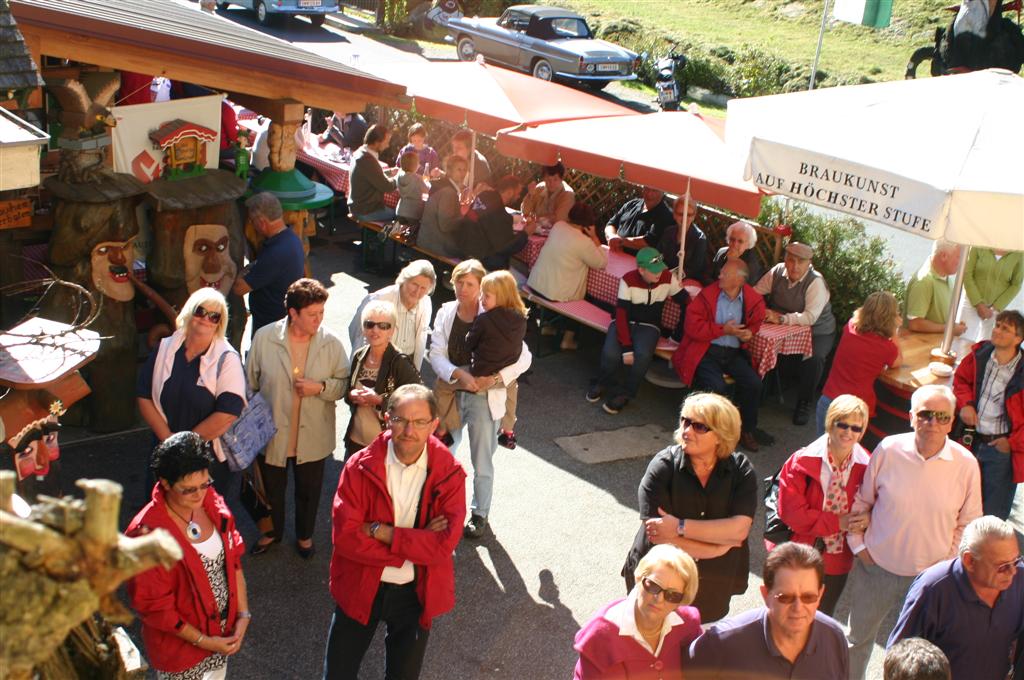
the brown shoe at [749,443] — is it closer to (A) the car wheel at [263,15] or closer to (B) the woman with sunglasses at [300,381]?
(B) the woman with sunglasses at [300,381]

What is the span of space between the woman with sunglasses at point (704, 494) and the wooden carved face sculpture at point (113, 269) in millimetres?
4235

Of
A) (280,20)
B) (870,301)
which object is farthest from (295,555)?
(280,20)

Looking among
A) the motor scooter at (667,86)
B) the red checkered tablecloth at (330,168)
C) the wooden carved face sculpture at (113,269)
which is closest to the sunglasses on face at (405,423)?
the wooden carved face sculpture at (113,269)

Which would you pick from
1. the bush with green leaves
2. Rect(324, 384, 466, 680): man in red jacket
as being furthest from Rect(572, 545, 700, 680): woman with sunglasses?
the bush with green leaves

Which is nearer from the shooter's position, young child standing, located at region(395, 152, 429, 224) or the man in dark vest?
the man in dark vest

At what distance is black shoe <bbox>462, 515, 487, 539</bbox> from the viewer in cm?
700

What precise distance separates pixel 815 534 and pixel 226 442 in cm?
307

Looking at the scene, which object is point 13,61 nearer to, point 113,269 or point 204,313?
point 204,313

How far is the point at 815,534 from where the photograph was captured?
212 inches

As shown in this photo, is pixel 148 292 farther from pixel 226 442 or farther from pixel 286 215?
pixel 226 442

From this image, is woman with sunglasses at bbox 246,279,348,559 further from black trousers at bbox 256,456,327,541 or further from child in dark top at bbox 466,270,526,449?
child in dark top at bbox 466,270,526,449

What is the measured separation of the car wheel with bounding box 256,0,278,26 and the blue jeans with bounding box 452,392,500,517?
82.0 feet

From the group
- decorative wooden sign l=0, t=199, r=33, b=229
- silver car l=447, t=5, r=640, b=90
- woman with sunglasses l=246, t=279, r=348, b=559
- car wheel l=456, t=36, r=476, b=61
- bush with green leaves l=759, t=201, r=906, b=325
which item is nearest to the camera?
woman with sunglasses l=246, t=279, r=348, b=559

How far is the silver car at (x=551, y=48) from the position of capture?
25312 mm
